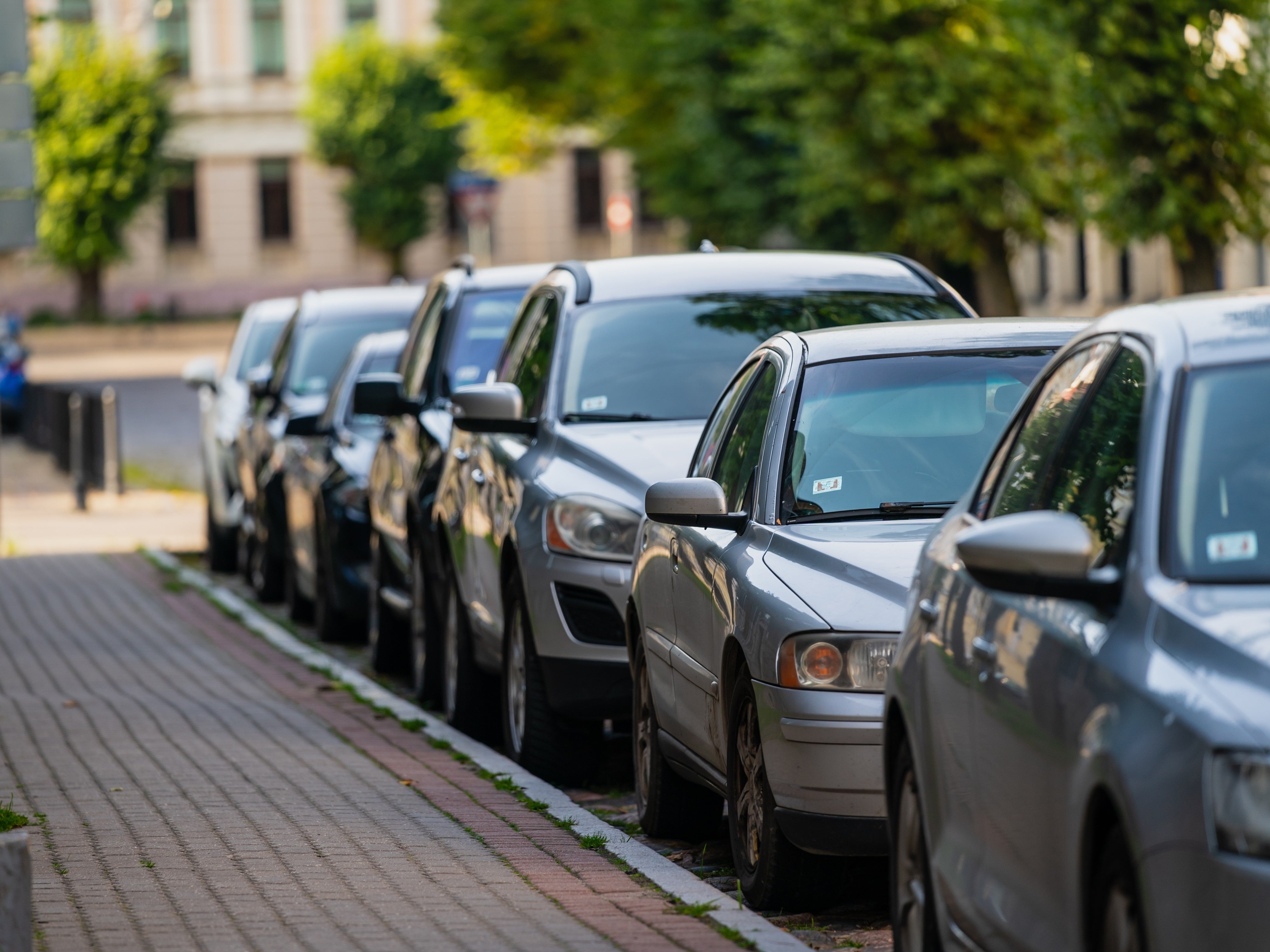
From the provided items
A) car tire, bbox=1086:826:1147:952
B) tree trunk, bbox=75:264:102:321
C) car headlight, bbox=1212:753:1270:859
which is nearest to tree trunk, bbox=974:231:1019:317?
car tire, bbox=1086:826:1147:952

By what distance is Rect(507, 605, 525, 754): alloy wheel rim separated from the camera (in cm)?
891

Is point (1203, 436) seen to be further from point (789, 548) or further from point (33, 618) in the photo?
point (33, 618)

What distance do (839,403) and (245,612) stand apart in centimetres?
911

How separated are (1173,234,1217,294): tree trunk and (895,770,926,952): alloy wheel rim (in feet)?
47.7

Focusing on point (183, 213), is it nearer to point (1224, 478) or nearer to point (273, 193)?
point (273, 193)

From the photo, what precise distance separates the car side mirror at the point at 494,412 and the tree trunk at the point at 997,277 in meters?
17.6

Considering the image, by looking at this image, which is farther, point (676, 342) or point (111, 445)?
point (111, 445)

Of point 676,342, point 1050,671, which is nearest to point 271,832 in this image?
point 676,342

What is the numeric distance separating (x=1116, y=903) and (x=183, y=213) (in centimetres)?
7322

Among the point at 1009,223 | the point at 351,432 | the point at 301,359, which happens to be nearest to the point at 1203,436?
the point at 351,432

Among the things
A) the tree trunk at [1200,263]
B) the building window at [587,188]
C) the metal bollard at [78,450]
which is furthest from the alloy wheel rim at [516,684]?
the building window at [587,188]

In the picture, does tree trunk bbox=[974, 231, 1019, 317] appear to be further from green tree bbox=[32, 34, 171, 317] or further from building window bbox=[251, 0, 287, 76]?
building window bbox=[251, 0, 287, 76]

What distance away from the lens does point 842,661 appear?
5.77 m

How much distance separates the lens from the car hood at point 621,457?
27.7 ft
